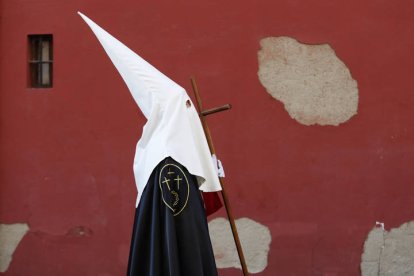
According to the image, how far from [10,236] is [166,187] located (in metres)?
2.58

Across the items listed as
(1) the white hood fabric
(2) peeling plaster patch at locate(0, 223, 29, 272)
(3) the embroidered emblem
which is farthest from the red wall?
(3) the embroidered emblem

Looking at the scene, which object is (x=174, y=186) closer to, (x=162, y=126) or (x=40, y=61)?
(x=162, y=126)

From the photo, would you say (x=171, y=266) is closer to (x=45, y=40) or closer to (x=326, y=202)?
(x=326, y=202)

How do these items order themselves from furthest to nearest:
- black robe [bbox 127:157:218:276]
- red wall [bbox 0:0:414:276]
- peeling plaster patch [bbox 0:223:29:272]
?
peeling plaster patch [bbox 0:223:29:272]
red wall [bbox 0:0:414:276]
black robe [bbox 127:157:218:276]

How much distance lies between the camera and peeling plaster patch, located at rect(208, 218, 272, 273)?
520 centimetres

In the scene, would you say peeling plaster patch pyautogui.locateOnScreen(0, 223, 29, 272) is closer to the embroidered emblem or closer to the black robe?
the black robe

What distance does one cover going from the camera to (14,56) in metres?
5.36

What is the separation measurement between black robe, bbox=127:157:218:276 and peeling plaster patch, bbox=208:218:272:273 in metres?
1.88

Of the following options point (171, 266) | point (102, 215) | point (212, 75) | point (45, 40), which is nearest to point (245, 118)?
point (212, 75)

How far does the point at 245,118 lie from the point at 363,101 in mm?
887

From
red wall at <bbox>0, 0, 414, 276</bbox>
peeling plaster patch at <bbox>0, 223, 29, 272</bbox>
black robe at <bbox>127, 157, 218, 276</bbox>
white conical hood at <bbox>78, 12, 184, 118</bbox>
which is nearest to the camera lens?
black robe at <bbox>127, 157, 218, 276</bbox>

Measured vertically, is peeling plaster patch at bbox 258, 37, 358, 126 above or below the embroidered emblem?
above

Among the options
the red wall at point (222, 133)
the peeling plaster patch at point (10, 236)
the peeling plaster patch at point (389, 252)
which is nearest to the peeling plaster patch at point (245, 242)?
the red wall at point (222, 133)

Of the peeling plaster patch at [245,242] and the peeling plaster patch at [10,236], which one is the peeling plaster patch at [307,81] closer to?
the peeling plaster patch at [245,242]
